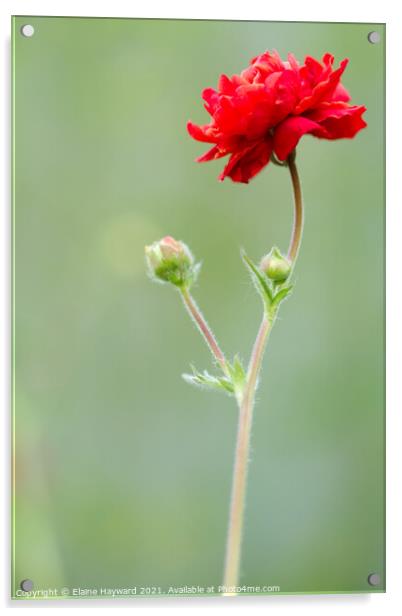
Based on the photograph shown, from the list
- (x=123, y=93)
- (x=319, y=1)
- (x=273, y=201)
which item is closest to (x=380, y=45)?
(x=319, y=1)

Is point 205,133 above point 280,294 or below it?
above

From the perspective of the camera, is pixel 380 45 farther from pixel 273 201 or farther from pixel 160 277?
pixel 160 277

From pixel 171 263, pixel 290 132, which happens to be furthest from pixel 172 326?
pixel 290 132

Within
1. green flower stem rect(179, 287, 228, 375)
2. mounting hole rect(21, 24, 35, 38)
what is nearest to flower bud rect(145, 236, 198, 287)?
green flower stem rect(179, 287, 228, 375)

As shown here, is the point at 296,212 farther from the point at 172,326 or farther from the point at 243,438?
the point at 172,326

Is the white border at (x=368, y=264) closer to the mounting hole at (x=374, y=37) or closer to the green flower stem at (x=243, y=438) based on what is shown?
the mounting hole at (x=374, y=37)

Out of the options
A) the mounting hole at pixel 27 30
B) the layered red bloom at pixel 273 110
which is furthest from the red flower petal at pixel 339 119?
the mounting hole at pixel 27 30
